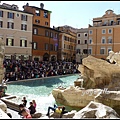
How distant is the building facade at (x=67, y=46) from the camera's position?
51.3m

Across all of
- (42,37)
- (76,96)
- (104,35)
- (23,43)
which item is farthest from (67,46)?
(76,96)

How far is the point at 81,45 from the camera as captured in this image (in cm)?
5650

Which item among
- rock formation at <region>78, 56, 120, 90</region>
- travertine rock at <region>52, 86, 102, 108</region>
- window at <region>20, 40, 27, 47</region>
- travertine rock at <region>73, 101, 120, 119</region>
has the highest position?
window at <region>20, 40, 27, 47</region>

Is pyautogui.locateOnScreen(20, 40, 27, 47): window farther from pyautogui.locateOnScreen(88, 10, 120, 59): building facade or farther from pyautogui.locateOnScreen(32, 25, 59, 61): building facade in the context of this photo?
pyautogui.locateOnScreen(88, 10, 120, 59): building facade

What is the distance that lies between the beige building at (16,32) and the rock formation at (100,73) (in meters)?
22.8

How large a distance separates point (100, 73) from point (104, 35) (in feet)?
117

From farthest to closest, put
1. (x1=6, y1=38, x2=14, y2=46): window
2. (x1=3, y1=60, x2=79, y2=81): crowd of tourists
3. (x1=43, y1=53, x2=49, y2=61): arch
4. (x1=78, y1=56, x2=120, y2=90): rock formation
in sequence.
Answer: (x1=43, y1=53, x2=49, y2=61): arch < (x1=6, y1=38, x2=14, y2=46): window < (x1=3, y1=60, x2=79, y2=81): crowd of tourists < (x1=78, y1=56, x2=120, y2=90): rock formation

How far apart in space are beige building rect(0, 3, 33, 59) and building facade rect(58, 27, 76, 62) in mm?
11382

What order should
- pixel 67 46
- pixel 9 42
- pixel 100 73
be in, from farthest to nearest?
pixel 67 46 → pixel 9 42 → pixel 100 73

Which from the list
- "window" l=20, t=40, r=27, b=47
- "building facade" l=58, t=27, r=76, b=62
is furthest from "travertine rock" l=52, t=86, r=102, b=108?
"building facade" l=58, t=27, r=76, b=62

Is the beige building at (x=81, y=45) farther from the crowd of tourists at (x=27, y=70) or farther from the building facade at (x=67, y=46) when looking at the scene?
the crowd of tourists at (x=27, y=70)

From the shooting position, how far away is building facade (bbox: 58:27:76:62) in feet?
168

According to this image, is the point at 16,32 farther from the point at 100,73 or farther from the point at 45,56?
the point at 100,73

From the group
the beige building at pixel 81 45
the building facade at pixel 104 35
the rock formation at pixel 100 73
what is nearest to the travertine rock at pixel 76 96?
the rock formation at pixel 100 73
